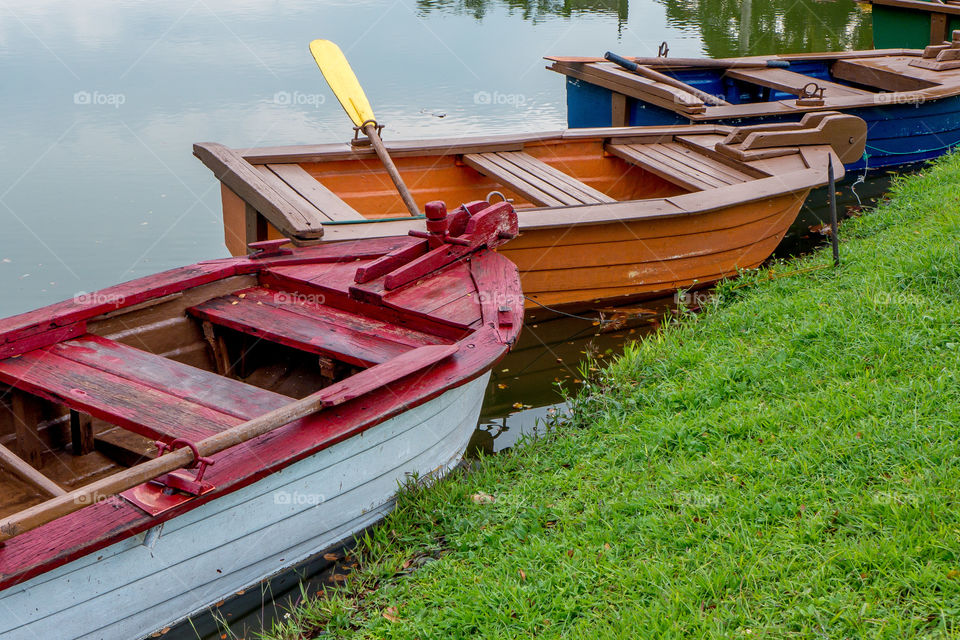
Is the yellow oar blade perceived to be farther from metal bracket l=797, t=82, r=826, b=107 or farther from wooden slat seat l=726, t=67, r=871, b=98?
wooden slat seat l=726, t=67, r=871, b=98

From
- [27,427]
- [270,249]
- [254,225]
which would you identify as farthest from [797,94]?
[27,427]

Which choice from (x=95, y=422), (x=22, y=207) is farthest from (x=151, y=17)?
(x=95, y=422)

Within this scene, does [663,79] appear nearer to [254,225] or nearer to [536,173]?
[536,173]

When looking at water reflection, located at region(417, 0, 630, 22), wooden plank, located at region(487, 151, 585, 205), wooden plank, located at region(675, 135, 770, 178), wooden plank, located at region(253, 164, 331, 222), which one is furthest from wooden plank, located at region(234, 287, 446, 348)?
water reflection, located at region(417, 0, 630, 22)

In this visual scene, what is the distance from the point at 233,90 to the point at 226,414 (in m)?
8.25

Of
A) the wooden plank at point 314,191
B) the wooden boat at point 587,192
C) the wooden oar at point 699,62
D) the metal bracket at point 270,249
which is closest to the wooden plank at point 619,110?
the wooden oar at point 699,62

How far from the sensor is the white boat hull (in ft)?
8.36

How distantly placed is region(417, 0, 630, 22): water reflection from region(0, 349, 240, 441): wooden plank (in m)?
13.4

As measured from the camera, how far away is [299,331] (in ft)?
12.0

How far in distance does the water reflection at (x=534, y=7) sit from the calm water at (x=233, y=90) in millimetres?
62

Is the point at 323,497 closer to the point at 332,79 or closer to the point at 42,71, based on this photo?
the point at 332,79

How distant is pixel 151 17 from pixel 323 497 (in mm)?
13621

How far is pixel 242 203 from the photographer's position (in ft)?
16.8

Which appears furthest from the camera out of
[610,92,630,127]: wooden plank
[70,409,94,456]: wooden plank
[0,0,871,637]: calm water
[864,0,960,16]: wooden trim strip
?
[864,0,960,16]: wooden trim strip
